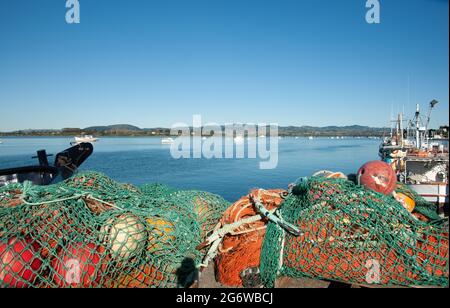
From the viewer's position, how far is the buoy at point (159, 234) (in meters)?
3.31

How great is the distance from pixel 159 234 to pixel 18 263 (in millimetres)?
1258

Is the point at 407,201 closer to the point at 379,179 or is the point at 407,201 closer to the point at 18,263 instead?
the point at 379,179

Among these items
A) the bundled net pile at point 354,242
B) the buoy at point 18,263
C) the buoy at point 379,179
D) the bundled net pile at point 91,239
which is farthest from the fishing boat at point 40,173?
the buoy at point 379,179

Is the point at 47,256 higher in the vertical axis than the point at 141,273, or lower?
higher

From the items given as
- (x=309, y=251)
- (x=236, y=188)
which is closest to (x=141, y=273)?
(x=309, y=251)

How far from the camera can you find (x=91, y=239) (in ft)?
9.64

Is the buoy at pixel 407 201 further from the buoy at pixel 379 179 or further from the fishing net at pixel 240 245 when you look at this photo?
the fishing net at pixel 240 245

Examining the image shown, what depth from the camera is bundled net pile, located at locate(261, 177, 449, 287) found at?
112 inches

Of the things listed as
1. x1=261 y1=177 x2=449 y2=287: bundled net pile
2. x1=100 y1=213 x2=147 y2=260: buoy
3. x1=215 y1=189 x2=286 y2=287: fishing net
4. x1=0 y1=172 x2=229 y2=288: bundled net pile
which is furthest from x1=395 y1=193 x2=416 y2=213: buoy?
x1=100 y1=213 x2=147 y2=260: buoy

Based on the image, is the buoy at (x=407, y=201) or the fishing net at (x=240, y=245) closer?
the fishing net at (x=240, y=245)

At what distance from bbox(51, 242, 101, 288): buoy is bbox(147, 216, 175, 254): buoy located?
57 cm

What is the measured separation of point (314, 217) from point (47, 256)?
258 centimetres

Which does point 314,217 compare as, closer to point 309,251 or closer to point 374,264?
point 309,251
